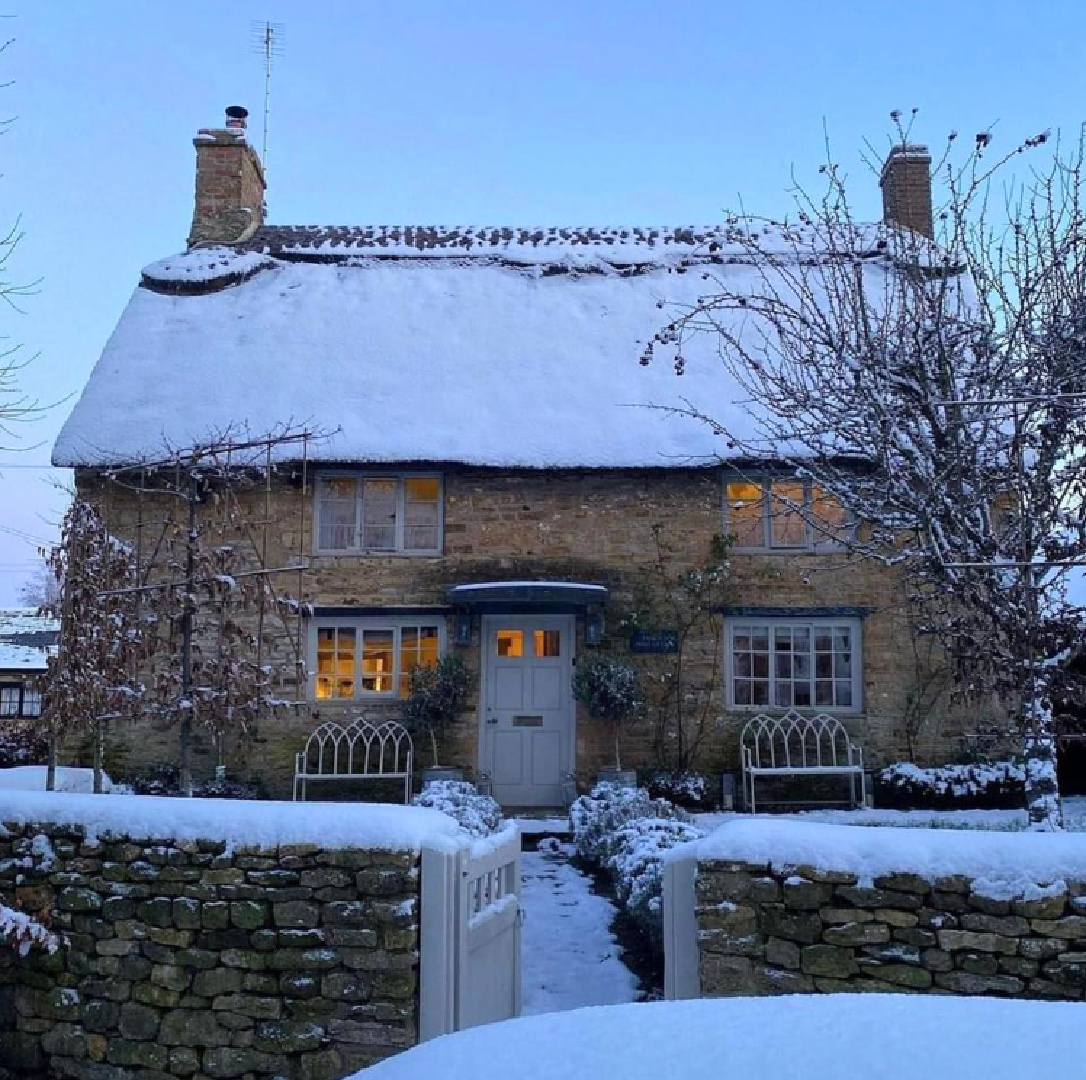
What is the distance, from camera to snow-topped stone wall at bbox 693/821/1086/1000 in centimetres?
434

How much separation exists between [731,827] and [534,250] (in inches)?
501

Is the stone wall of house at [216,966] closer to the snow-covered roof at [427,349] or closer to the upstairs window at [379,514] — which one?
the snow-covered roof at [427,349]

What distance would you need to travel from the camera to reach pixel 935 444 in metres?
8.13

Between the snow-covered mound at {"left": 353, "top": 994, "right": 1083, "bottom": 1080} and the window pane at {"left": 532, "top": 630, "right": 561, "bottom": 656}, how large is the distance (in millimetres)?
10375

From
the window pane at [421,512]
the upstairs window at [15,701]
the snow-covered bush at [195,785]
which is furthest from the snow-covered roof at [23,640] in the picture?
the window pane at [421,512]

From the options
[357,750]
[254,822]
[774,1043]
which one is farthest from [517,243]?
[774,1043]

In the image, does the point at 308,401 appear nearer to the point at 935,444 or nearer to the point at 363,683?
the point at 363,683

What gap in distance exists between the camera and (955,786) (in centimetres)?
1184

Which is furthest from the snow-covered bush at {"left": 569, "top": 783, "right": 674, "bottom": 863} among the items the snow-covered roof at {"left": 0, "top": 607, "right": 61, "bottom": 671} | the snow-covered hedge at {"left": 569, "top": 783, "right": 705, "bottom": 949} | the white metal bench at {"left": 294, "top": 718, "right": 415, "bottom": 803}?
the snow-covered roof at {"left": 0, "top": 607, "right": 61, "bottom": 671}

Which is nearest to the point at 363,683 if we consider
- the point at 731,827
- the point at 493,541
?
the point at 493,541

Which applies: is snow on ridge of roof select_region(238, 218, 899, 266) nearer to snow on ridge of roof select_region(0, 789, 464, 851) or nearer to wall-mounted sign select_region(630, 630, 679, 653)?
wall-mounted sign select_region(630, 630, 679, 653)

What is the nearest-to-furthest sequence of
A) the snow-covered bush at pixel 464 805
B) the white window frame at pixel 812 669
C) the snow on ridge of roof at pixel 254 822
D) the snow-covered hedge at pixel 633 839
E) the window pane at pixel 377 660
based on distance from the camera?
the snow on ridge of roof at pixel 254 822, the snow-covered hedge at pixel 633 839, the snow-covered bush at pixel 464 805, the white window frame at pixel 812 669, the window pane at pixel 377 660

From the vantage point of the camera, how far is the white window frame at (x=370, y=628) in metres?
12.7

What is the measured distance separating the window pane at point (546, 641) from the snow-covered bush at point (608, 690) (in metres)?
0.51
